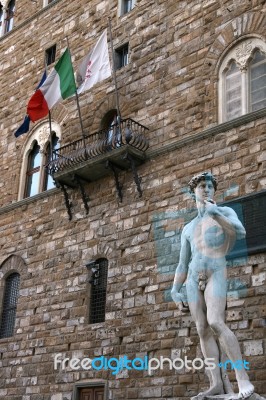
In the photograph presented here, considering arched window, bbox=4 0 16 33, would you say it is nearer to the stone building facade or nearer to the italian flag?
the stone building facade

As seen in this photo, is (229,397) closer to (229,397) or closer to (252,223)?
(229,397)

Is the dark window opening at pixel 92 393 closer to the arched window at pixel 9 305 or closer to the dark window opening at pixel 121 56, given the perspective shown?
the arched window at pixel 9 305

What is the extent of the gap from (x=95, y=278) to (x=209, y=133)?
12.5 ft

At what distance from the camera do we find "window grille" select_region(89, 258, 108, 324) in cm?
1245

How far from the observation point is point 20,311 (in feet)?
46.4

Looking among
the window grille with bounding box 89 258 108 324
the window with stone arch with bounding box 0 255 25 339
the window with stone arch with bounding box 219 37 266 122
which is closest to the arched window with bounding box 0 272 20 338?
the window with stone arch with bounding box 0 255 25 339

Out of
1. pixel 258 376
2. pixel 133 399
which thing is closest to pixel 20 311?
pixel 133 399

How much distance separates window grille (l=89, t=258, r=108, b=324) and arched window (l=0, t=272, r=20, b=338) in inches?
105

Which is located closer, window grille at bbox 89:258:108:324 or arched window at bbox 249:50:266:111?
arched window at bbox 249:50:266:111

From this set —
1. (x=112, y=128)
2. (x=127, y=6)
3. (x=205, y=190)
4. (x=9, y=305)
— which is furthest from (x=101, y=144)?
(x=205, y=190)

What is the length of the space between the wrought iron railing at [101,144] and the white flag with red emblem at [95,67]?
1.09 metres

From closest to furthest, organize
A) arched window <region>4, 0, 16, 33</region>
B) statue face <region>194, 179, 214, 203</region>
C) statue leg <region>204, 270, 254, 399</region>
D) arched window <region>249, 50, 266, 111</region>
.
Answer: statue leg <region>204, 270, 254, 399</region> < statue face <region>194, 179, 214, 203</region> < arched window <region>249, 50, 266, 111</region> < arched window <region>4, 0, 16, 33</region>

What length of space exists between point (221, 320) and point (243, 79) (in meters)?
6.43

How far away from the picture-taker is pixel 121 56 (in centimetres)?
1462
